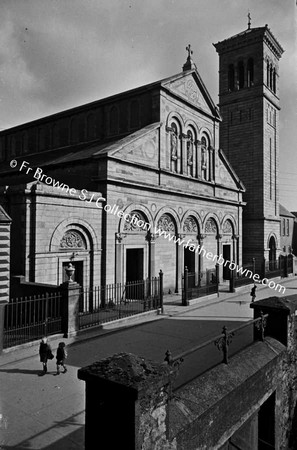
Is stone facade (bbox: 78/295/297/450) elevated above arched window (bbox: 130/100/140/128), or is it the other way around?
arched window (bbox: 130/100/140/128)

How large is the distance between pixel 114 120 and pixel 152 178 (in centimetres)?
598

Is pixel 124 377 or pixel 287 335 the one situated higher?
pixel 124 377

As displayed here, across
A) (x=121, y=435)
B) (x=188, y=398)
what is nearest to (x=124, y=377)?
(x=121, y=435)

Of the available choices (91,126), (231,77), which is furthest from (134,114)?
(231,77)

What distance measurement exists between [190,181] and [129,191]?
6500 mm

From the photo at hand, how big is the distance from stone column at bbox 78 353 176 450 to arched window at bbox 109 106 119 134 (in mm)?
20958

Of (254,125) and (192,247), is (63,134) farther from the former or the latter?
(254,125)

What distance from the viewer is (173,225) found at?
873 inches

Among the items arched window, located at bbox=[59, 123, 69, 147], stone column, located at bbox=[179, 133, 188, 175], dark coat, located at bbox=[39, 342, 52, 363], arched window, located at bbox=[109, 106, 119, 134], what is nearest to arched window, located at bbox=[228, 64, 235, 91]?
stone column, located at bbox=[179, 133, 188, 175]

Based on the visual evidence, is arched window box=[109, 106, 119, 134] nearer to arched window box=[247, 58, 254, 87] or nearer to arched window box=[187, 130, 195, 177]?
arched window box=[187, 130, 195, 177]

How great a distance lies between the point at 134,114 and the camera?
2277 cm

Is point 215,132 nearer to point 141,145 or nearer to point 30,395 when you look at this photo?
point 141,145

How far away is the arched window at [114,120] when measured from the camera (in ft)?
77.3

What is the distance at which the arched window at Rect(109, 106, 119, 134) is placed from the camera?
23547 mm
